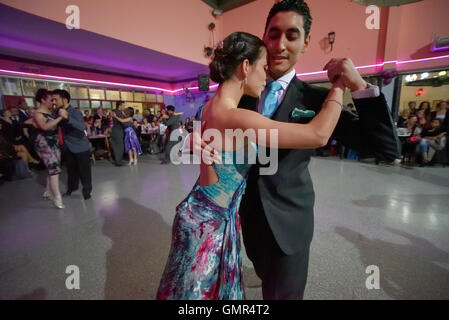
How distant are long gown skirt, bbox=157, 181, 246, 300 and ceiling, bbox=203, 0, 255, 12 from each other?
30.0ft

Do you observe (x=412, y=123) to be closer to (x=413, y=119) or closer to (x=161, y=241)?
(x=413, y=119)

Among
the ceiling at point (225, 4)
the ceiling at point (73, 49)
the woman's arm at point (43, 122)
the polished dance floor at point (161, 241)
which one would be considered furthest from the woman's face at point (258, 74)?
the ceiling at point (225, 4)

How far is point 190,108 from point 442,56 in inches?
388

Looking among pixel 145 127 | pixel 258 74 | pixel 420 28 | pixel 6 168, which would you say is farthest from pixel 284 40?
pixel 420 28

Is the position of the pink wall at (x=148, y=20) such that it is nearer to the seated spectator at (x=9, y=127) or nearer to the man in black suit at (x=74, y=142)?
the seated spectator at (x=9, y=127)

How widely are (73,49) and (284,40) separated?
8348mm

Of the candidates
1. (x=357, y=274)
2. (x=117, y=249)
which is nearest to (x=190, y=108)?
(x=117, y=249)

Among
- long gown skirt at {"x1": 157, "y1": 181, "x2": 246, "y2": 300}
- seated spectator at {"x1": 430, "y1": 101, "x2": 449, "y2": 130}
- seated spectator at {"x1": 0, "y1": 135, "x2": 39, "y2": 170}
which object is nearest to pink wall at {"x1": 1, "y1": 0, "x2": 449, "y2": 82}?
seated spectator at {"x1": 430, "y1": 101, "x2": 449, "y2": 130}

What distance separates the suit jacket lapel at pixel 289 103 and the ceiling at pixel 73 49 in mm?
5936

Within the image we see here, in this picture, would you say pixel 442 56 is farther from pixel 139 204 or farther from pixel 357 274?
pixel 139 204

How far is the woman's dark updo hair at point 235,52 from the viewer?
0.82 meters

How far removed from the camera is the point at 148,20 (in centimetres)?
609

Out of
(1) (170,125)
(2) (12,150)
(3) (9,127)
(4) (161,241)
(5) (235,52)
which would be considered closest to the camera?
(5) (235,52)

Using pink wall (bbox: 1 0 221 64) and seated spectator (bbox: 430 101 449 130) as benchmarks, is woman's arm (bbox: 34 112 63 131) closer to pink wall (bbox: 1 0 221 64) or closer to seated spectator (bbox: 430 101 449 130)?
pink wall (bbox: 1 0 221 64)
